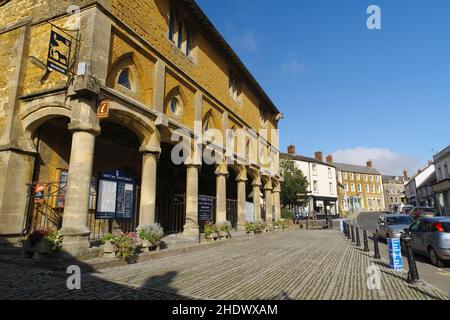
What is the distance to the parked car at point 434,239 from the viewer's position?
8.26 metres

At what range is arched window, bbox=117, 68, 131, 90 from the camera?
9.56 metres

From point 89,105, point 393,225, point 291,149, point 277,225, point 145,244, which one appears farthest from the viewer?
point 291,149

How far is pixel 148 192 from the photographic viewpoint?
9.66 meters

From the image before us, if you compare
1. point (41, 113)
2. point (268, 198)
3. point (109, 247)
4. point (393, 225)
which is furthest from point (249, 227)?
point (41, 113)

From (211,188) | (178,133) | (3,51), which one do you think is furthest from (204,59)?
(211,188)

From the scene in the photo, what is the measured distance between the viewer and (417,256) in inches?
407

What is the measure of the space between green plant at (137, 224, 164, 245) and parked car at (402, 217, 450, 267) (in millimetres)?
8336

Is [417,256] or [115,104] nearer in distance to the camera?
[115,104]

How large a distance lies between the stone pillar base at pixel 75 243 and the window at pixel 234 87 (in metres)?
13.1

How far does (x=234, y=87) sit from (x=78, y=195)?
1360cm

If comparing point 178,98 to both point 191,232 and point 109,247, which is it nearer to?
point 191,232

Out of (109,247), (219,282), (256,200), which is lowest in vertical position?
(219,282)
